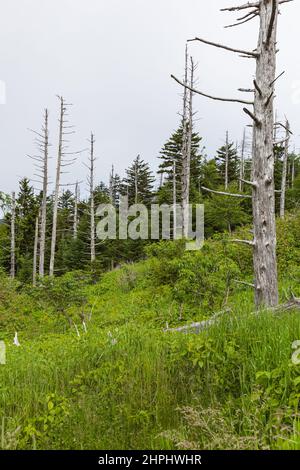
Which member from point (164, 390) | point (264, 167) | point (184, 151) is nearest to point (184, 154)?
point (184, 151)

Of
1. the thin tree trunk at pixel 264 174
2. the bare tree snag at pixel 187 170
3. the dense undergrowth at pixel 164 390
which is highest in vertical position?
the bare tree snag at pixel 187 170

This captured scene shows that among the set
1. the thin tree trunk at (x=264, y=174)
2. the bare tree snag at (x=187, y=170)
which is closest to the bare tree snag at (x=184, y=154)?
the bare tree snag at (x=187, y=170)

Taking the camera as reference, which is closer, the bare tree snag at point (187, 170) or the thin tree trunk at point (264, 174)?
the thin tree trunk at point (264, 174)

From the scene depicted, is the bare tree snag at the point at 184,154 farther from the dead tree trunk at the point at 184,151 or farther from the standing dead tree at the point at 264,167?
the standing dead tree at the point at 264,167

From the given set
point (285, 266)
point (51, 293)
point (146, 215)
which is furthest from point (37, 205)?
point (285, 266)

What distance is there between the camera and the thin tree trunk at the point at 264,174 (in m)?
5.48

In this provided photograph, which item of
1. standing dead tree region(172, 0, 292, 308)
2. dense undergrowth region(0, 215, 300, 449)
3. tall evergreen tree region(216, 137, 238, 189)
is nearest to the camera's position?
dense undergrowth region(0, 215, 300, 449)

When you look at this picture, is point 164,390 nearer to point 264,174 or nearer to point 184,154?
point 264,174

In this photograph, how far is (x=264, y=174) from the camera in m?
5.52

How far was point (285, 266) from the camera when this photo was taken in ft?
35.8

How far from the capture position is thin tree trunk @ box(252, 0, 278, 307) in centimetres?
548

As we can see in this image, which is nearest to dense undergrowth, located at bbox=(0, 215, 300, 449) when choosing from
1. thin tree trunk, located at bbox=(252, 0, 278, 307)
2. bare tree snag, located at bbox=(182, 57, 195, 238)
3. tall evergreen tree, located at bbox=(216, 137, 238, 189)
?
thin tree trunk, located at bbox=(252, 0, 278, 307)

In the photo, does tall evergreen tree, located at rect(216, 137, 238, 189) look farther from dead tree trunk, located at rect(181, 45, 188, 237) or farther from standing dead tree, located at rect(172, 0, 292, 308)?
standing dead tree, located at rect(172, 0, 292, 308)
